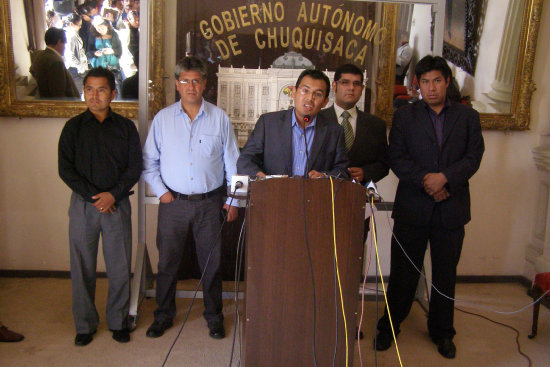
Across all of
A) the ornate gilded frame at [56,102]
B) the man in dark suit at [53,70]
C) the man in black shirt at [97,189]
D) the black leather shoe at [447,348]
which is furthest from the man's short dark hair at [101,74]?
the black leather shoe at [447,348]

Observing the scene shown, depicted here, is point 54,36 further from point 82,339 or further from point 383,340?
point 383,340

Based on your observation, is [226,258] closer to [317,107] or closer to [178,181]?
[178,181]

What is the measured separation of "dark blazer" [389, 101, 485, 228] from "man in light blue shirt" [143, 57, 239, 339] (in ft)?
3.42

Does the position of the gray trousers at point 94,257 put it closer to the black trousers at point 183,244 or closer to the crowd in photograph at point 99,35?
Result: the black trousers at point 183,244

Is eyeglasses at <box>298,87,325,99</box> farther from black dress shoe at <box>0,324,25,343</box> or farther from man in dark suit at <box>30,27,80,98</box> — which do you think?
black dress shoe at <box>0,324,25,343</box>

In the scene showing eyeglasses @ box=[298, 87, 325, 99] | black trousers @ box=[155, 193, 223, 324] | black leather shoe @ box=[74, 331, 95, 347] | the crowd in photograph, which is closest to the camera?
eyeglasses @ box=[298, 87, 325, 99]

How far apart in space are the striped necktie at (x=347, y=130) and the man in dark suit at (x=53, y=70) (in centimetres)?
200

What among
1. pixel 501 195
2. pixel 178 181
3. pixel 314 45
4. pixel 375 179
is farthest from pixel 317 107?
pixel 501 195

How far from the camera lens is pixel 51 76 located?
368cm

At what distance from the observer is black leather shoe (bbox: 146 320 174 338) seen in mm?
3018

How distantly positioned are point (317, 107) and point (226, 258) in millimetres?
1867

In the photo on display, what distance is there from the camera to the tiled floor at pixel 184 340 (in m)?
2.76

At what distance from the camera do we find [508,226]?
4.26m

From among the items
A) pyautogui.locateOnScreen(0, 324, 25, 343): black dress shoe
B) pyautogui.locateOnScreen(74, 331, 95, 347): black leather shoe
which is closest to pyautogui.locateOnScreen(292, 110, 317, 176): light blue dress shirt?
pyautogui.locateOnScreen(74, 331, 95, 347): black leather shoe
